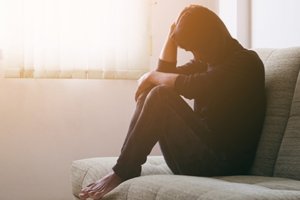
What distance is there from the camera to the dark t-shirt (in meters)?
2.07

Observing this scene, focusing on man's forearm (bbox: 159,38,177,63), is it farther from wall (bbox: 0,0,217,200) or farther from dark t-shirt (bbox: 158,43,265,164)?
wall (bbox: 0,0,217,200)

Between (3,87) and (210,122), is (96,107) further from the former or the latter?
(210,122)

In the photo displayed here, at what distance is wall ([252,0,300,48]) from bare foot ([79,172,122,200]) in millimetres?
1311

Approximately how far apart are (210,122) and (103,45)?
4.61ft

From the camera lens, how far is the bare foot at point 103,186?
6.66 feet

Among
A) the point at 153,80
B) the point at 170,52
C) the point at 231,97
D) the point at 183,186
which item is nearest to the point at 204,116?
the point at 231,97

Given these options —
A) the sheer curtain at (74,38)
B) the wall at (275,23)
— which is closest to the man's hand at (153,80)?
the wall at (275,23)

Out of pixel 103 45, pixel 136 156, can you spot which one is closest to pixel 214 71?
pixel 136 156

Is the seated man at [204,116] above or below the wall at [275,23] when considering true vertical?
below

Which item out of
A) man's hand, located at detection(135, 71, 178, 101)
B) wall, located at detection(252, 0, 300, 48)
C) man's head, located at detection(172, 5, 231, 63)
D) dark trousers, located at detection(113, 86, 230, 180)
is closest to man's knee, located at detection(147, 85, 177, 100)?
dark trousers, located at detection(113, 86, 230, 180)

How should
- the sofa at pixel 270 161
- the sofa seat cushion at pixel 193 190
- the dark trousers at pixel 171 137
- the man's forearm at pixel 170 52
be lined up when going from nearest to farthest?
the sofa seat cushion at pixel 193 190 → the sofa at pixel 270 161 → the dark trousers at pixel 171 137 → the man's forearm at pixel 170 52

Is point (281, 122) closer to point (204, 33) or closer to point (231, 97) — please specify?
point (231, 97)

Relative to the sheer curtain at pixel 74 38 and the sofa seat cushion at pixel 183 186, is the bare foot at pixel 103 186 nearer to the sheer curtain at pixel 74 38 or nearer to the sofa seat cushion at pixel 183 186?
the sofa seat cushion at pixel 183 186

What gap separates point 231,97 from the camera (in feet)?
6.82
